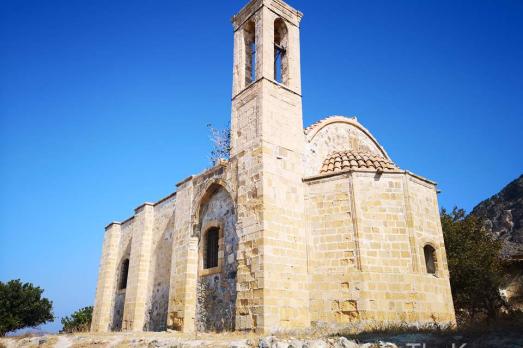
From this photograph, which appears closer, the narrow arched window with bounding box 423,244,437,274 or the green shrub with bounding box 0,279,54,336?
the narrow arched window with bounding box 423,244,437,274

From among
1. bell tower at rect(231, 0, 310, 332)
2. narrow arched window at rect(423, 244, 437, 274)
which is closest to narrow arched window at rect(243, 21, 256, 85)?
bell tower at rect(231, 0, 310, 332)

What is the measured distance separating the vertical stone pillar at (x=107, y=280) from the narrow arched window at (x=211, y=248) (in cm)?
793

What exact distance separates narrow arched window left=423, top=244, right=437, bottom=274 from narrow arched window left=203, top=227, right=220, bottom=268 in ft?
18.9

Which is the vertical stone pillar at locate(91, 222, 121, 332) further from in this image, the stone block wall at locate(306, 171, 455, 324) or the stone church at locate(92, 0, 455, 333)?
the stone block wall at locate(306, 171, 455, 324)

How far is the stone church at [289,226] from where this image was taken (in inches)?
365

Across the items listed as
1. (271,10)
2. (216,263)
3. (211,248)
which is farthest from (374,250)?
(271,10)

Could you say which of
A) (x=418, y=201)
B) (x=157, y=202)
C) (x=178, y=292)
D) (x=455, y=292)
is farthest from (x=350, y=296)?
(x=157, y=202)

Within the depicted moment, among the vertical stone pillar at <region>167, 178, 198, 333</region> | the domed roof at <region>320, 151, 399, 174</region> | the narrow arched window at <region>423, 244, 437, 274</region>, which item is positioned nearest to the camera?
the narrow arched window at <region>423, 244, 437, 274</region>

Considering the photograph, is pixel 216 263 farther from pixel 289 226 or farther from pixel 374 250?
pixel 374 250

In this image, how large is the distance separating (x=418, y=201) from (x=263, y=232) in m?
4.18

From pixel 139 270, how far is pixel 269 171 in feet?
25.5

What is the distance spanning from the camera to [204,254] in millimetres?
12031

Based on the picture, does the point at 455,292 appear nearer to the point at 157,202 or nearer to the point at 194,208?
the point at 194,208

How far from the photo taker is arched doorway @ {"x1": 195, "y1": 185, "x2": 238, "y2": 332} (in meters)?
10.4
